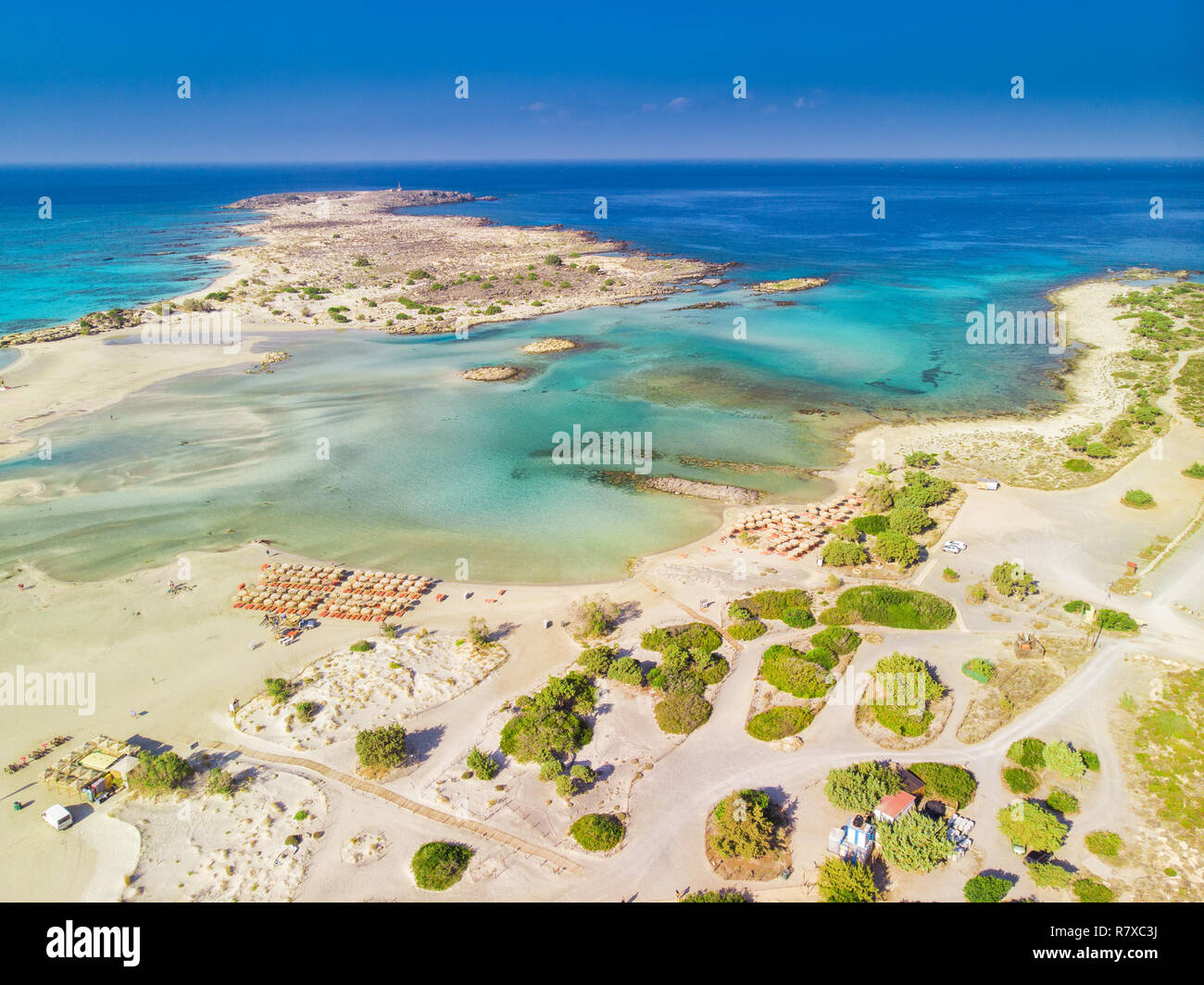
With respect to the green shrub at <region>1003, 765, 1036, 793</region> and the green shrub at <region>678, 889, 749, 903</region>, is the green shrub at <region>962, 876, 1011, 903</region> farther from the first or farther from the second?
the green shrub at <region>678, 889, 749, 903</region>

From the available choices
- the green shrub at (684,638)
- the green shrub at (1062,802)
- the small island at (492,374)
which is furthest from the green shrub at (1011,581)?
the small island at (492,374)

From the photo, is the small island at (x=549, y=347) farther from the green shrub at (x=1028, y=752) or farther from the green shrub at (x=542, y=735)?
the green shrub at (x=1028, y=752)

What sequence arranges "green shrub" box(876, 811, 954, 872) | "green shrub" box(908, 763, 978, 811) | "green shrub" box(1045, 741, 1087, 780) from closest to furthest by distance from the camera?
1. "green shrub" box(876, 811, 954, 872)
2. "green shrub" box(908, 763, 978, 811)
3. "green shrub" box(1045, 741, 1087, 780)

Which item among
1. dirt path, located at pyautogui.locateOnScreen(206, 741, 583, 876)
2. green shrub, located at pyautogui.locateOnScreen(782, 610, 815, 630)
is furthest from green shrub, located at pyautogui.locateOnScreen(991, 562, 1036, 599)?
dirt path, located at pyautogui.locateOnScreen(206, 741, 583, 876)

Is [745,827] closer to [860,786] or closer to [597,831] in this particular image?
[860,786]
